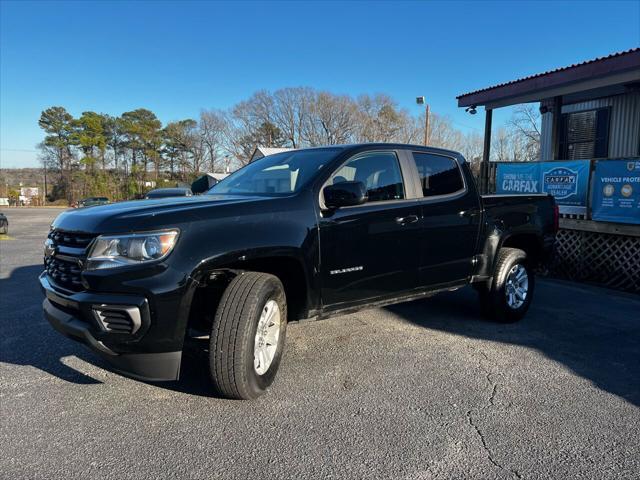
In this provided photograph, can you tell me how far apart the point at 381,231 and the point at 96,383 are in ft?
8.57

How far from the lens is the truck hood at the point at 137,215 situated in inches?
110

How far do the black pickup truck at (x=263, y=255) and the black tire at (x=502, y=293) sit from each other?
4 centimetres

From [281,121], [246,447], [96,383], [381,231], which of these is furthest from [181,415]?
[281,121]

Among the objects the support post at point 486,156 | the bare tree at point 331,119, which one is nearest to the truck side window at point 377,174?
the support post at point 486,156

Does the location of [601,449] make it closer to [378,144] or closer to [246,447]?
[246,447]

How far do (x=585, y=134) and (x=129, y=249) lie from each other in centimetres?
1311

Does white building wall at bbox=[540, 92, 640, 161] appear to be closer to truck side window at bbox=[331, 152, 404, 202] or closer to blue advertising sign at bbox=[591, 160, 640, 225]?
blue advertising sign at bbox=[591, 160, 640, 225]

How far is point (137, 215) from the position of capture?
284 cm

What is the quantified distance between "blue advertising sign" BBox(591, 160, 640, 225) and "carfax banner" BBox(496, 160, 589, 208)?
304 mm

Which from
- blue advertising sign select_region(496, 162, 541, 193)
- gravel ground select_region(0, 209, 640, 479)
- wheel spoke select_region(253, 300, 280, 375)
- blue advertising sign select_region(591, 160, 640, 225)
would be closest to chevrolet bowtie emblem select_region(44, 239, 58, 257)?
gravel ground select_region(0, 209, 640, 479)

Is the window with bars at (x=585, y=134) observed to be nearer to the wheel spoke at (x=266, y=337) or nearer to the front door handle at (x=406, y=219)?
the front door handle at (x=406, y=219)

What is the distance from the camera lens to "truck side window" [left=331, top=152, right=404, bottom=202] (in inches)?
155

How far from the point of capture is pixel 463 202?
183 inches

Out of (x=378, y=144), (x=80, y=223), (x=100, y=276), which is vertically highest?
(x=378, y=144)
